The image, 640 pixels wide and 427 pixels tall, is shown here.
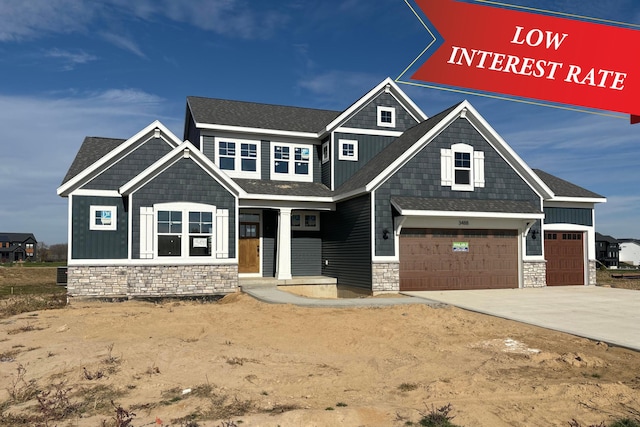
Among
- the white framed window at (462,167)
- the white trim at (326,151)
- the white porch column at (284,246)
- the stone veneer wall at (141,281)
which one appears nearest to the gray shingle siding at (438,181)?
the white framed window at (462,167)

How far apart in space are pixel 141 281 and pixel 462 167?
1255 cm

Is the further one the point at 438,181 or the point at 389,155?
the point at 389,155

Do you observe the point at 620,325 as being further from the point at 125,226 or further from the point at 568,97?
the point at 125,226

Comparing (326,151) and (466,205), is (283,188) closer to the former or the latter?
(326,151)

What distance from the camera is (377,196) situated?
18.6m

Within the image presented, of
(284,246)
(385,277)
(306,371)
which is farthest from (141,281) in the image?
(306,371)

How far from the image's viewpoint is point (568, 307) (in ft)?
50.1

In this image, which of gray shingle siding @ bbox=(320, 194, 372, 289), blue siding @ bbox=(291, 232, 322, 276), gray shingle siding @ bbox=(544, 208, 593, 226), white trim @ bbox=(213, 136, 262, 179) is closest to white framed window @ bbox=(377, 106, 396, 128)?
gray shingle siding @ bbox=(320, 194, 372, 289)

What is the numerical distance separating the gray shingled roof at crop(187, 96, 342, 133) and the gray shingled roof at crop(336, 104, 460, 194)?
3251mm

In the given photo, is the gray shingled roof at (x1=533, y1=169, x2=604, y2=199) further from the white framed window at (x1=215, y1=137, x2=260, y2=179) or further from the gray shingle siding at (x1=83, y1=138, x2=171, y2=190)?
the gray shingle siding at (x1=83, y1=138, x2=171, y2=190)

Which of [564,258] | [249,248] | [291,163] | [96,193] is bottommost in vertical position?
[564,258]

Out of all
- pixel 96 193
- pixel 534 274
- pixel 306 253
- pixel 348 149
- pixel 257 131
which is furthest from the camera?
pixel 306 253

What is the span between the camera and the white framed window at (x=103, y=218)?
17.7m

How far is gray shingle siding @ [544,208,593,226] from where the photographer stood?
22.0m
